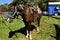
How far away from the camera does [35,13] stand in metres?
12.1

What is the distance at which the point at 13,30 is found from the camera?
40.0 ft

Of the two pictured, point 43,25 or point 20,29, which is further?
point 43,25

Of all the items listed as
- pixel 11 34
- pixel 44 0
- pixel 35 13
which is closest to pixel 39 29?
pixel 35 13

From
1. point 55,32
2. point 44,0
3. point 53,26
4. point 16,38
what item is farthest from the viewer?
point 44,0

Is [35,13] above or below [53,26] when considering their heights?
above

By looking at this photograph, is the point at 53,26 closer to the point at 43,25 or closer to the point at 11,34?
the point at 43,25

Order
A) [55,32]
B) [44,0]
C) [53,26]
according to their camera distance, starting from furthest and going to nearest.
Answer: [44,0], [53,26], [55,32]

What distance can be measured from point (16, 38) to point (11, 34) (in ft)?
2.51

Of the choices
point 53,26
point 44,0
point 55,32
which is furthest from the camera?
point 44,0

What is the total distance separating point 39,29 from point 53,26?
1184mm

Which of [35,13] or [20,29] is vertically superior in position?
[35,13]

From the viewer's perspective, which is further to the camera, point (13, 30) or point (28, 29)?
point (13, 30)

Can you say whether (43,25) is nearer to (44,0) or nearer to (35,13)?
(35,13)

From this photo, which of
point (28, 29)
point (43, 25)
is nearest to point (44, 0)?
point (43, 25)
